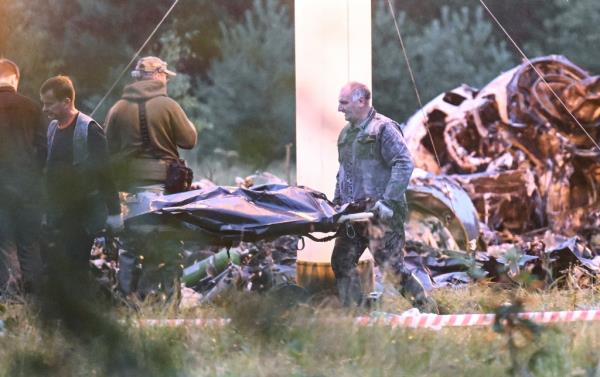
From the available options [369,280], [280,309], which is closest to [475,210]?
[369,280]

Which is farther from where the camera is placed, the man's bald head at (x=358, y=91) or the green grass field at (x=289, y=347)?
the man's bald head at (x=358, y=91)

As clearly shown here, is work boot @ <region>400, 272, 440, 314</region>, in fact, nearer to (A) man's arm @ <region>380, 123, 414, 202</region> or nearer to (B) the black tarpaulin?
(A) man's arm @ <region>380, 123, 414, 202</region>

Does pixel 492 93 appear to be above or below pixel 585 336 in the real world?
above

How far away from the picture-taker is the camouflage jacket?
758 cm

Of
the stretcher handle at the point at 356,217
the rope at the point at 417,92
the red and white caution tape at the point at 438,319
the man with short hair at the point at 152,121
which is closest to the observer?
the man with short hair at the point at 152,121

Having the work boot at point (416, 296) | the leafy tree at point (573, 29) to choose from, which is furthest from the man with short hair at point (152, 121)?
the leafy tree at point (573, 29)

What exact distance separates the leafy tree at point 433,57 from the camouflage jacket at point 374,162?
2.61m

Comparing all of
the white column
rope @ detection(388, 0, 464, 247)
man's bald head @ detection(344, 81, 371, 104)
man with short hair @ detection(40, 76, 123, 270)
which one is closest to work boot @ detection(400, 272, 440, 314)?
the white column

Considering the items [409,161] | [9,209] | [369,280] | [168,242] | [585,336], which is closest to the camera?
[9,209]

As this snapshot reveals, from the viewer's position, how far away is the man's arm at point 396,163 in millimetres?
7555

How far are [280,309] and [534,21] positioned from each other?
28.8 ft

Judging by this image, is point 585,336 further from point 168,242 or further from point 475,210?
point 475,210

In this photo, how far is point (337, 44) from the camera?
28.0ft

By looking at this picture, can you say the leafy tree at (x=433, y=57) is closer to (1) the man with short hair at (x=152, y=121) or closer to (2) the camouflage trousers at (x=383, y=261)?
(1) the man with short hair at (x=152, y=121)
